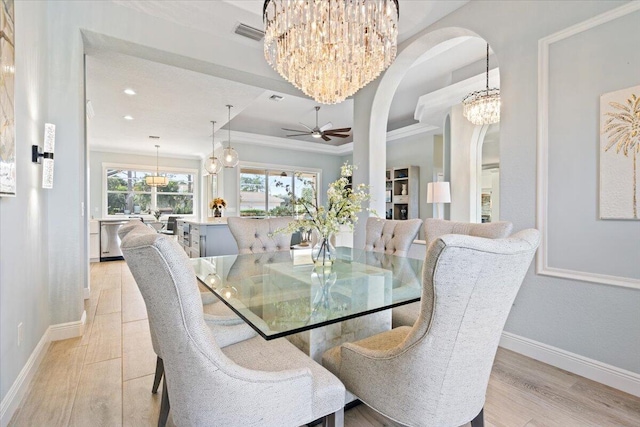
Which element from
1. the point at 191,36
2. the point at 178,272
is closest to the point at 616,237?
the point at 178,272

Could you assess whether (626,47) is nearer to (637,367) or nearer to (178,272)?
(637,367)

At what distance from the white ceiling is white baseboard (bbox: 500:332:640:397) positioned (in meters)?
2.82

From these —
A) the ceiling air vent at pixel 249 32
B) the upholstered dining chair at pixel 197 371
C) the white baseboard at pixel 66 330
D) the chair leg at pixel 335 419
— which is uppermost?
the ceiling air vent at pixel 249 32

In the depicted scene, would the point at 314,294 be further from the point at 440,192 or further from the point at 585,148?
the point at 440,192

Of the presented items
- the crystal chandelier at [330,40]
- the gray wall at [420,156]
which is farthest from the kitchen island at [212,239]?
the gray wall at [420,156]

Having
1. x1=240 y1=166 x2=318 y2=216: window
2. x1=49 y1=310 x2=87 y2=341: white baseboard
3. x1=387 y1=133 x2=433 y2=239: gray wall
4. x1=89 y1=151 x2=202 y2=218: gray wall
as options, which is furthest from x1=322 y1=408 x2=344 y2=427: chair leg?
x1=89 y1=151 x2=202 y2=218: gray wall

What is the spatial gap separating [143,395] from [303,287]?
1.16 m

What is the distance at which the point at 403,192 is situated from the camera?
6.69 metres

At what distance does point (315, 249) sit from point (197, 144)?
6.10 metres

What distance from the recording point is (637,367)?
1.80 meters

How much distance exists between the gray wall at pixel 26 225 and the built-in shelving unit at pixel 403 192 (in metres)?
5.73

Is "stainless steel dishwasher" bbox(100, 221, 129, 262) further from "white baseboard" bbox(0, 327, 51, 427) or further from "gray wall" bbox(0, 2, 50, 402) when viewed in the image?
"white baseboard" bbox(0, 327, 51, 427)

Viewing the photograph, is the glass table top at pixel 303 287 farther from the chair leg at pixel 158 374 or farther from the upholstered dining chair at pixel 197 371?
the chair leg at pixel 158 374

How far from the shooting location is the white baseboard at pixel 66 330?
254cm
